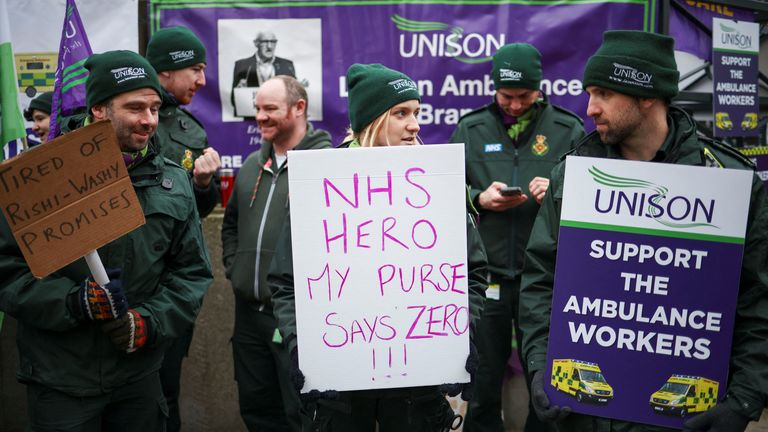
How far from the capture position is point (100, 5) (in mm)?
5652

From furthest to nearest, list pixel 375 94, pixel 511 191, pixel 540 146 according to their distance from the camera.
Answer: pixel 540 146
pixel 511 191
pixel 375 94

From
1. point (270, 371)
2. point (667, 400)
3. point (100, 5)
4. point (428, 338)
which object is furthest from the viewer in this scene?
point (100, 5)

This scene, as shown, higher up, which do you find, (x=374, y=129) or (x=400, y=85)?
(x=400, y=85)

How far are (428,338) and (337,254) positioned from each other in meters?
0.44

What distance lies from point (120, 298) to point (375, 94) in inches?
50.7

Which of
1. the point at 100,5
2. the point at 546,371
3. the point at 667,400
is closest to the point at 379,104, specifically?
the point at 546,371

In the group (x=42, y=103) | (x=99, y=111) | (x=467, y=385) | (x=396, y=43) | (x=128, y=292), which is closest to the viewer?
(x=467, y=385)

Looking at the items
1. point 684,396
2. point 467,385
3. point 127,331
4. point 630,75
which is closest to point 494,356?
point 467,385

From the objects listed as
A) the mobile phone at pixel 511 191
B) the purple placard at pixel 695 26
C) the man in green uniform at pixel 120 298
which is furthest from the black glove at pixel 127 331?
the purple placard at pixel 695 26

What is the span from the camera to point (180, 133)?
4914 millimetres

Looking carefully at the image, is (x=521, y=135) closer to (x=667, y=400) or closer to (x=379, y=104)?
(x=379, y=104)

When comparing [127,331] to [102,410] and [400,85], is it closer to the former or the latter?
[102,410]

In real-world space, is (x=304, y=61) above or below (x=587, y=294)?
above

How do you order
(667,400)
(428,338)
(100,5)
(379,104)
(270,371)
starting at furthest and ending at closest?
(100,5)
(270,371)
(379,104)
(428,338)
(667,400)
